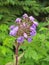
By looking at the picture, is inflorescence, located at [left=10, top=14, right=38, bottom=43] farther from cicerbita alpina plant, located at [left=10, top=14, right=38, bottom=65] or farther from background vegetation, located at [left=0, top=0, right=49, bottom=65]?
background vegetation, located at [left=0, top=0, right=49, bottom=65]

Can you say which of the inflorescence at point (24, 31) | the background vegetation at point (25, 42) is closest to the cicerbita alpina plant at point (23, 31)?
the inflorescence at point (24, 31)

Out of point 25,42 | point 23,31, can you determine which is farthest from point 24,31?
point 25,42

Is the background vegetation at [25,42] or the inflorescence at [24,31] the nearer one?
the inflorescence at [24,31]

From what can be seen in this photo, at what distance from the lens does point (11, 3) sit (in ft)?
12.1

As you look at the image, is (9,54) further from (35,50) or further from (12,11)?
(12,11)

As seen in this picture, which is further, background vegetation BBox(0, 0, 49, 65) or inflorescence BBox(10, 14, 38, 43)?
background vegetation BBox(0, 0, 49, 65)

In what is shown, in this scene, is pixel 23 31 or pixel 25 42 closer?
pixel 23 31

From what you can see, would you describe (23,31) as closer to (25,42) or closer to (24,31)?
(24,31)

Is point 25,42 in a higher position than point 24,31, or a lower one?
lower

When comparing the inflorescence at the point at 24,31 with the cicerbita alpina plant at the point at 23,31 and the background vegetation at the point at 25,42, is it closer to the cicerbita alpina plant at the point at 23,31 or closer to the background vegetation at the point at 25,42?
the cicerbita alpina plant at the point at 23,31

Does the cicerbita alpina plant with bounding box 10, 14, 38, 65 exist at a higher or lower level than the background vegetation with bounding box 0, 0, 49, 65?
higher

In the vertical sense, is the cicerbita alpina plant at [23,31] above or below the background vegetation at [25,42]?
above

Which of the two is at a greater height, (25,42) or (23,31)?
(23,31)

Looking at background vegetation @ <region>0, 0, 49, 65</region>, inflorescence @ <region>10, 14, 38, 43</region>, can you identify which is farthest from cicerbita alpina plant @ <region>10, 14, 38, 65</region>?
background vegetation @ <region>0, 0, 49, 65</region>
